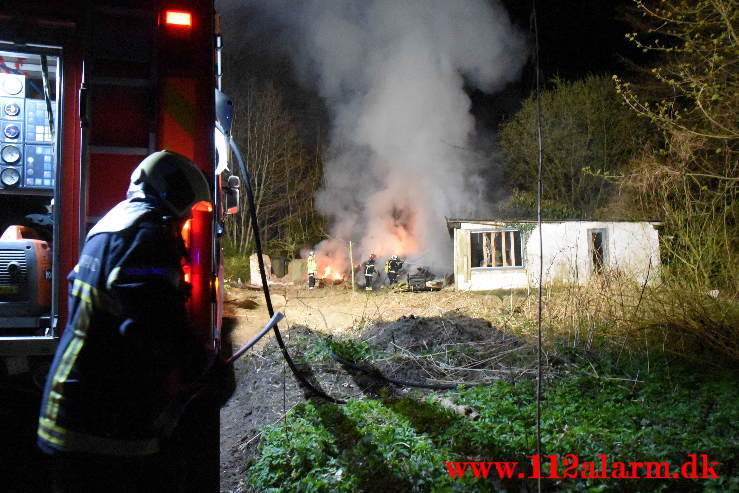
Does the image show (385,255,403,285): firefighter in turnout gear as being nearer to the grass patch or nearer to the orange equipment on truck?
the grass patch

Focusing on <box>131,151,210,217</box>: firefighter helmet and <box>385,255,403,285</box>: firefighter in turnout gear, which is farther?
<box>385,255,403,285</box>: firefighter in turnout gear

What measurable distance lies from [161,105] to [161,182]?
1.01 meters

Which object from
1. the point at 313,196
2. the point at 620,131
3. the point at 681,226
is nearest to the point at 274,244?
the point at 313,196

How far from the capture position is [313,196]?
2816 cm

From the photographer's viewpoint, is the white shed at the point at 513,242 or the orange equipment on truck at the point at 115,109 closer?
the orange equipment on truck at the point at 115,109

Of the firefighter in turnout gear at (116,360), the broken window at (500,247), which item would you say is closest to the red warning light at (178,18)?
the firefighter in turnout gear at (116,360)

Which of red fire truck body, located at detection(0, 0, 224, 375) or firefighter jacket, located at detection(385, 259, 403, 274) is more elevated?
red fire truck body, located at detection(0, 0, 224, 375)

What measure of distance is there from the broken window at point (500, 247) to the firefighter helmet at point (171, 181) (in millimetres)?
16979

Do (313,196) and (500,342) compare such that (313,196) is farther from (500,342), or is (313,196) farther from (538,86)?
(538,86)

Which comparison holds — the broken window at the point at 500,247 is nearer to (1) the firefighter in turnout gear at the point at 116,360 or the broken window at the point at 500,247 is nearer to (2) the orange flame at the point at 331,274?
(2) the orange flame at the point at 331,274

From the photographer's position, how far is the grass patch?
9.64ft

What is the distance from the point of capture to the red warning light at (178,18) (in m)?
2.95

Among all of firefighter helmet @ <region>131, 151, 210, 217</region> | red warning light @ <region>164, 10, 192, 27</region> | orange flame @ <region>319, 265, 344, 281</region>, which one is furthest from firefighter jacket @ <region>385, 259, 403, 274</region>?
firefighter helmet @ <region>131, 151, 210, 217</region>

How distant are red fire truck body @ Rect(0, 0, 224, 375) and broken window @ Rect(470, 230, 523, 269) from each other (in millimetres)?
16411
